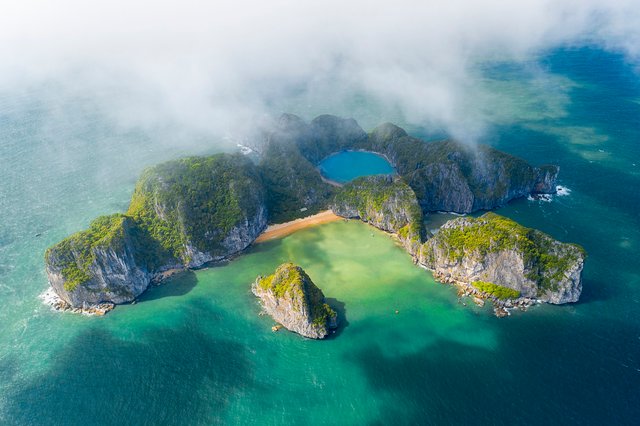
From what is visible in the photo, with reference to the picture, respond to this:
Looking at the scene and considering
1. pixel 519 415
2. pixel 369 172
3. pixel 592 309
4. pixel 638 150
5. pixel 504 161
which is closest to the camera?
pixel 519 415

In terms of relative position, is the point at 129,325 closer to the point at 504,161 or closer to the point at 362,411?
the point at 362,411

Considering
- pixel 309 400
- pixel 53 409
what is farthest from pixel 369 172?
pixel 53 409

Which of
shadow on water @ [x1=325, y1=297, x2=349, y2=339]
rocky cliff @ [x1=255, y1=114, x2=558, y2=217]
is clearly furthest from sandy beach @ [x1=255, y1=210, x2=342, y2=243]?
shadow on water @ [x1=325, y1=297, x2=349, y2=339]

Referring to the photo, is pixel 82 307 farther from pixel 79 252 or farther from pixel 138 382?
pixel 138 382

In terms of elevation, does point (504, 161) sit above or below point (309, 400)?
above

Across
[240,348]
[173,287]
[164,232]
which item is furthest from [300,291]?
[164,232]

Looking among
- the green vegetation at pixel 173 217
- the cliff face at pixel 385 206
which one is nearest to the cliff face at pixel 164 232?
the green vegetation at pixel 173 217

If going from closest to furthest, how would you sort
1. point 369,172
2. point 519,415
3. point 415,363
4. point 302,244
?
point 519,415 < point 415,363 < point 302,244 < point 369,172
